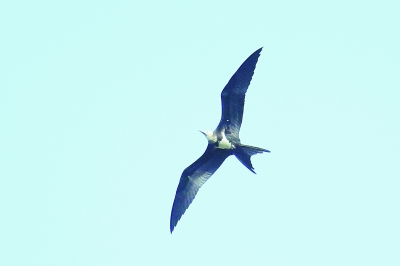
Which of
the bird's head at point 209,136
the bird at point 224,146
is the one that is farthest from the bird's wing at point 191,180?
the bird's head at point 209,136

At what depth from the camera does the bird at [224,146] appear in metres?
19.4

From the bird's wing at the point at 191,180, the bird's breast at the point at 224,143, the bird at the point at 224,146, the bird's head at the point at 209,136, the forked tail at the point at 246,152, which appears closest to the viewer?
the forked tail at the point at 246,152

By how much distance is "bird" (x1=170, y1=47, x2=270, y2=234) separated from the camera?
63.8ft

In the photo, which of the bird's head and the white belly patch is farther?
the bird's head

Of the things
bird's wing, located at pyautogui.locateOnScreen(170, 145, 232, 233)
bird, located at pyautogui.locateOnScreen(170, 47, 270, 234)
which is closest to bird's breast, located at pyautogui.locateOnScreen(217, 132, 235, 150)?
bird, located at pyautogui.locateOnScreen(170, 47, 270, 234)

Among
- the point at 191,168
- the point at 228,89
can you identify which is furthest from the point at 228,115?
the point at 191,168

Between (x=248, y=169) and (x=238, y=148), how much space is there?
589mm

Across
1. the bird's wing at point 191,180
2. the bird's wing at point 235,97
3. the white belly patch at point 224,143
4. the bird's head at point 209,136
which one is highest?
the bird's wing at point 235,97

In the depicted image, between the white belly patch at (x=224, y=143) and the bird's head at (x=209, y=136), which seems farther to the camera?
the bird's head at (x=209, y=136)

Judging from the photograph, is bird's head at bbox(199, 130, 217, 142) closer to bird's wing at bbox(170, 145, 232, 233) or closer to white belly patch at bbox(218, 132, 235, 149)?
white belly patch at bbox(218, 132, 235, 149)

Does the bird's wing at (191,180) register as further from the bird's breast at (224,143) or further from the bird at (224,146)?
the bird's breast at (224,143)

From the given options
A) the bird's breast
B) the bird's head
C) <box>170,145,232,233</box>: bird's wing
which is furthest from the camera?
<box>170,145,232,233</box>: bird's wing

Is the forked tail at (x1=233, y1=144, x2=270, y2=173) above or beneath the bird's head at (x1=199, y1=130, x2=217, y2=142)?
beneath

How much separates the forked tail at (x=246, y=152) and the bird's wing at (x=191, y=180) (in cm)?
112
